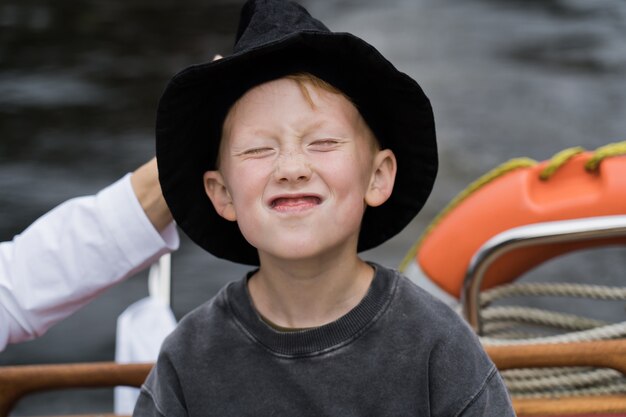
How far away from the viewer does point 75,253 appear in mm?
1625

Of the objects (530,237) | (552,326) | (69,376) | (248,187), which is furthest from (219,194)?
(552,326)

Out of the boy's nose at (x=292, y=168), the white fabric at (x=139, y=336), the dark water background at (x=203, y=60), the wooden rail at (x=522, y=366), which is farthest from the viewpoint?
the dark water background at (x=203, y=60)

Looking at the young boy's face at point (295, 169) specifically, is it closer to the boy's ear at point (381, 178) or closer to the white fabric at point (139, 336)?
the boy's ear at point (381, 178)

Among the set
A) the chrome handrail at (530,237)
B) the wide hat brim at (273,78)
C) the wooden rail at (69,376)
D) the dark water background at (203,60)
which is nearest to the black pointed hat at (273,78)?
the wide hat brim at (273,78)

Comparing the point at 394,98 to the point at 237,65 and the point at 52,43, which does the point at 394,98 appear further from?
the point at 52,43

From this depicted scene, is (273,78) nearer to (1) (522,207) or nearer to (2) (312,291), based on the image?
(2) (312,291)

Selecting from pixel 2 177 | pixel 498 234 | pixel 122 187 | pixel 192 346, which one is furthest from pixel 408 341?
pixel 2 177

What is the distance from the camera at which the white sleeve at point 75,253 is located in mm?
1622

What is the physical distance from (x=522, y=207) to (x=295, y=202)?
91 cm

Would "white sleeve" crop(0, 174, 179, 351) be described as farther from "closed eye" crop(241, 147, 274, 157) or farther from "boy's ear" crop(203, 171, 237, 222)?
"closed eye" crop(241, 147, 274, 157)

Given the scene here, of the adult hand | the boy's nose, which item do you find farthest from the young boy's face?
the adult hand

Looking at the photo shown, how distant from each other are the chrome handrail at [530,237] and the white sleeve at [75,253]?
63cm

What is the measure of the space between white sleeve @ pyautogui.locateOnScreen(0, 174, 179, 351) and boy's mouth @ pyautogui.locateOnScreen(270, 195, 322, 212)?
1.51 ft

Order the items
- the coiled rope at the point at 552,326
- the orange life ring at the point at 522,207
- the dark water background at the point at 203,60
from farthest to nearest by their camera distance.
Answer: the dark water background at the point at 203,60, the orange life ring at the point at 522,207, the coiled rope at the point at 552,326
